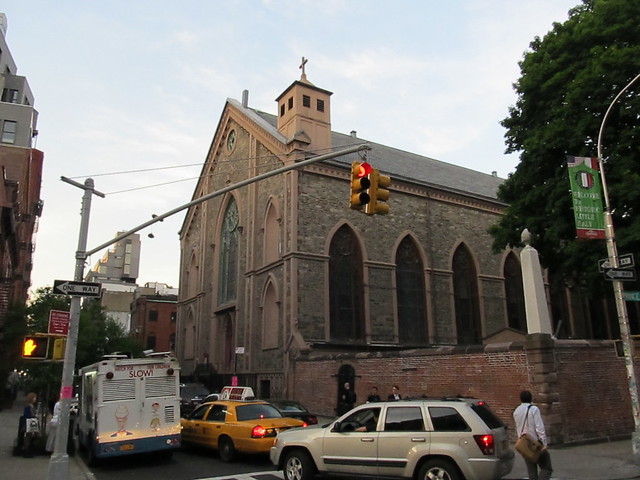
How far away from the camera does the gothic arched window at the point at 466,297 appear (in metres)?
32.7

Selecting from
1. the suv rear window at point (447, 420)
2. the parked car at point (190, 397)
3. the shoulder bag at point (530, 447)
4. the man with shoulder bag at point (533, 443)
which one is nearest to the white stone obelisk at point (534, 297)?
the man with shoulder bag at point (533, 443)

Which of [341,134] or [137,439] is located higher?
[341,134]

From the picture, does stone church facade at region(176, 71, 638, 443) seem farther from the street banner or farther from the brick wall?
the street banner

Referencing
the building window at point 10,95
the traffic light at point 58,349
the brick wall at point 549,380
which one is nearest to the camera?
the traffic light at point 58,349

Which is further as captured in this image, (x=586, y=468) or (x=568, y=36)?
(x=568, y=36)

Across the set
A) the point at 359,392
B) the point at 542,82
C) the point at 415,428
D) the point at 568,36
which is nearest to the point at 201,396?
the point at 359,392

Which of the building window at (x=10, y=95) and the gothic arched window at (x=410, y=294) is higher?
the building window at (x=10, y=95)

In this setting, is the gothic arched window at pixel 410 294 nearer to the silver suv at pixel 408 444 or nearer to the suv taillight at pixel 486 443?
the silver suv at pixel 408 444

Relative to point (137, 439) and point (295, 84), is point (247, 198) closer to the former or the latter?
point (295, 84)

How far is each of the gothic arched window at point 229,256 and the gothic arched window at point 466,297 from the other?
13636mm

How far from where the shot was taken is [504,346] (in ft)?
50.5

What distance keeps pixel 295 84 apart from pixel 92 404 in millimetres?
21706

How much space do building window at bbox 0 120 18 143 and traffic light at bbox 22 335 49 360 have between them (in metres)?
52.6

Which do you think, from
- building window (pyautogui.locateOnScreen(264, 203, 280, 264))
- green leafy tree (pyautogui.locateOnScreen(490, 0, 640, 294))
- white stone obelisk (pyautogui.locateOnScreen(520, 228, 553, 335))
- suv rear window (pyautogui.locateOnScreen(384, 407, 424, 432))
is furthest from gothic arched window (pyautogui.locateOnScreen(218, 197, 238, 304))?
suv rear window (pyautogui.locateOnScreen(384, 407, 424, 432))
